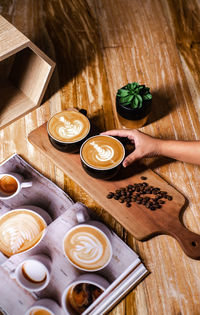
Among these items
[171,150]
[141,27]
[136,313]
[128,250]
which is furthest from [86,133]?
[141,27]

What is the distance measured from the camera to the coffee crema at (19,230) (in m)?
0.92

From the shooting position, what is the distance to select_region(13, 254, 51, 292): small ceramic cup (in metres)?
0.86

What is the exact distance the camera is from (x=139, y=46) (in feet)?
4.75

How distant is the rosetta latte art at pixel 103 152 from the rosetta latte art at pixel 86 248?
0.24 meters

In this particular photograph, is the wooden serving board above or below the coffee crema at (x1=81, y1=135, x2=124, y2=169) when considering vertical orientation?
below

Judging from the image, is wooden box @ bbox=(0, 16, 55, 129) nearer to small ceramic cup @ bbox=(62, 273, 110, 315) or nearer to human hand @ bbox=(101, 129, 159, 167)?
human hand @ bbox=(101, 129, 159, 167)

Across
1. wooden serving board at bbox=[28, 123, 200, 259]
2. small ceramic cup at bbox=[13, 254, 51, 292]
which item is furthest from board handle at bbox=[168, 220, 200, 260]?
small ceramic cup at bbox=[13, 254, 51, 292]

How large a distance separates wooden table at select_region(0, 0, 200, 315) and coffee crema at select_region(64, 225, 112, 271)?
0.08 m

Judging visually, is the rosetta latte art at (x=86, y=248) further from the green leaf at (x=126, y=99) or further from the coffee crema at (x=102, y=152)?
the green leaf at (x=126, y=99)

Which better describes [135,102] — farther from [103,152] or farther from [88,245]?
[88,245]

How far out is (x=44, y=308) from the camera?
0.83m

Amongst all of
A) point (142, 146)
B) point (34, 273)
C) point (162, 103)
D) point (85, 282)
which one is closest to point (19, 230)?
point (34, 273)

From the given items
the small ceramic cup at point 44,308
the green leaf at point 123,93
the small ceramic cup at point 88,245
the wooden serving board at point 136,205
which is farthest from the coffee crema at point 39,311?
the green leaf at point 123,93

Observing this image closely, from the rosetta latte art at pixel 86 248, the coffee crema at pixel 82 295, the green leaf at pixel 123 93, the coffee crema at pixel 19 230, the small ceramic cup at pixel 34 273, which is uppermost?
the green leaf at pixel 123 93
